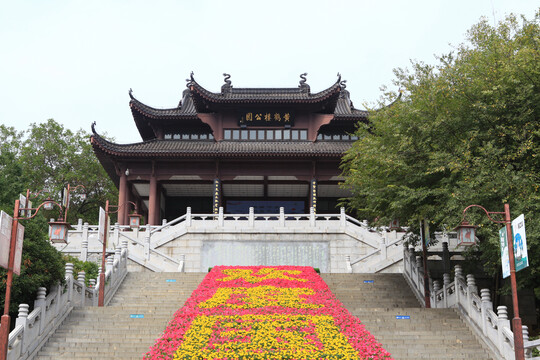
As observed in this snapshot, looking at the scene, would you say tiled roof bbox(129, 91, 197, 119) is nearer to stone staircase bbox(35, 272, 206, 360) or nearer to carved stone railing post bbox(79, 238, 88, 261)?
carved stone railing post bbox(79, 238, 88, 261)

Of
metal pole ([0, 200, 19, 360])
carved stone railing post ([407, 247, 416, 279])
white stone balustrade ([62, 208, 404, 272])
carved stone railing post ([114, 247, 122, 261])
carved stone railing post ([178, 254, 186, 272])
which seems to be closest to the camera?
metal pole ([0, 200, 19, 360])

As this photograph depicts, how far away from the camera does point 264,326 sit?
1392 centimetres

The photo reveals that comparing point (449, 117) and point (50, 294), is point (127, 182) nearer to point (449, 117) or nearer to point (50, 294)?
point (50, 294)

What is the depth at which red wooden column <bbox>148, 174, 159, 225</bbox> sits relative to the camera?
102 feet

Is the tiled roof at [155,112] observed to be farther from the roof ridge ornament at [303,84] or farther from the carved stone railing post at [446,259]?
the carved stone railing post at [446,259]

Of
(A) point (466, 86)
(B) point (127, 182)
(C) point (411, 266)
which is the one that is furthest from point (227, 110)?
(A) point (466, 86)

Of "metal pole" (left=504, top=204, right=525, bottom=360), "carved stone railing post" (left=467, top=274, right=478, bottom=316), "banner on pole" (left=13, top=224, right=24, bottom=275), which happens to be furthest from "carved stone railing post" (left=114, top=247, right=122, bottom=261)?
"metal pole" (left=504, top=204, right=525, bottom=360)

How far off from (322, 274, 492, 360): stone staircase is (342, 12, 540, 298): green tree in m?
2.08

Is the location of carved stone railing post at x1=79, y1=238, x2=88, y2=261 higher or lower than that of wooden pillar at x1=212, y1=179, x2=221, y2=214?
lower

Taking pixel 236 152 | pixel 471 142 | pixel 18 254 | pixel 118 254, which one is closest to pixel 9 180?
pixel 118 254

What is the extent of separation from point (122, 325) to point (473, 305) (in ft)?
30.4

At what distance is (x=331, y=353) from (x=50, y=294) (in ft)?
24.8

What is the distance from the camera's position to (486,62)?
16.7 m

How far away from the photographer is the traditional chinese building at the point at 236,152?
31.5 metres
